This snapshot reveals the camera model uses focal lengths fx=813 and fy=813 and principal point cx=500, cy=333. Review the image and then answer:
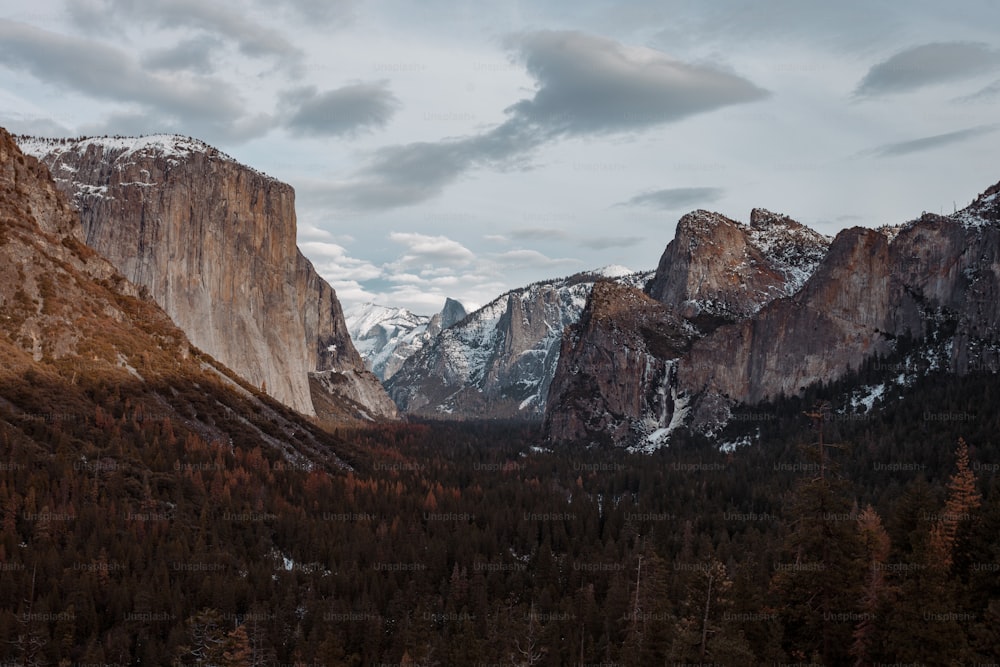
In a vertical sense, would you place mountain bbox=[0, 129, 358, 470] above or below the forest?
above

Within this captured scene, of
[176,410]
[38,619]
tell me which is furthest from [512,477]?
[38,619]

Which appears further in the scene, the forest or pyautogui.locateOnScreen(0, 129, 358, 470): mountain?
pyautogui.locateOnScreen(0, 129, 358, 470): mountain

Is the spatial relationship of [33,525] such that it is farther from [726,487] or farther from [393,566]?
[726,487]

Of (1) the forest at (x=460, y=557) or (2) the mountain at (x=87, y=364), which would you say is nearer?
(1) the forest at (x=460, y=557)

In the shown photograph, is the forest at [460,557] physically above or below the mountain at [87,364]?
below

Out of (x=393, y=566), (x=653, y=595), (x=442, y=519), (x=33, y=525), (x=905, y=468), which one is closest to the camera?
(x=653, y=595)
